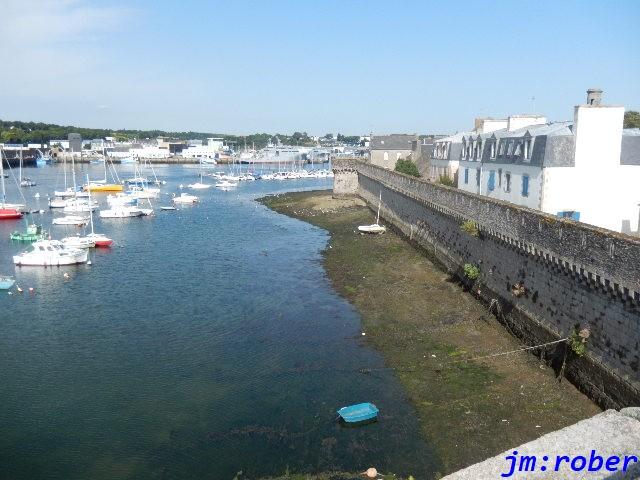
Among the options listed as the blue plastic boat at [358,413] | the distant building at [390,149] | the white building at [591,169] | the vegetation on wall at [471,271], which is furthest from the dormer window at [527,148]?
the distant building at [390,149]

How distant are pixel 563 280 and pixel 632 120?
55.0m

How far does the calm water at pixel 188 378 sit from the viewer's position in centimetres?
1520

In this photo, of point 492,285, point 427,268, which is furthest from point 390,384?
point 427,268

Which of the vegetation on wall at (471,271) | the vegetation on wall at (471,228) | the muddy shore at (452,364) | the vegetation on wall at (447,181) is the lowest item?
the muddy shore at (452,364)

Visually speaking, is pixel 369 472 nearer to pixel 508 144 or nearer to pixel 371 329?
pixel 371 329

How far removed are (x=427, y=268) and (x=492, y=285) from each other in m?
8.56

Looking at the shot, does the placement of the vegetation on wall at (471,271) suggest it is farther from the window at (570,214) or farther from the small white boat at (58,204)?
the small white boat at (58,204)

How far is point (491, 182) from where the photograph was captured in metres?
36.3

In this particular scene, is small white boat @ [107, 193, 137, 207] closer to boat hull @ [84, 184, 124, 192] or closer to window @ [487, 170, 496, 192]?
boat hull @ [84, 184, 124, 192]

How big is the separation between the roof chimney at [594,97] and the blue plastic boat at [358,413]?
2055cm

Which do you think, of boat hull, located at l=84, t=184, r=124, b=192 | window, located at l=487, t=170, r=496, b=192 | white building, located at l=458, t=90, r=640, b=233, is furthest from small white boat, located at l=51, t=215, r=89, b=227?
white building, located at l=458, t=90, r=640, b=233

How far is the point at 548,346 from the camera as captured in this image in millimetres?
19516

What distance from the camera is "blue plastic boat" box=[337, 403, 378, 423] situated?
16438mm

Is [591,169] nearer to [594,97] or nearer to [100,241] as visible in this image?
[594,97]
